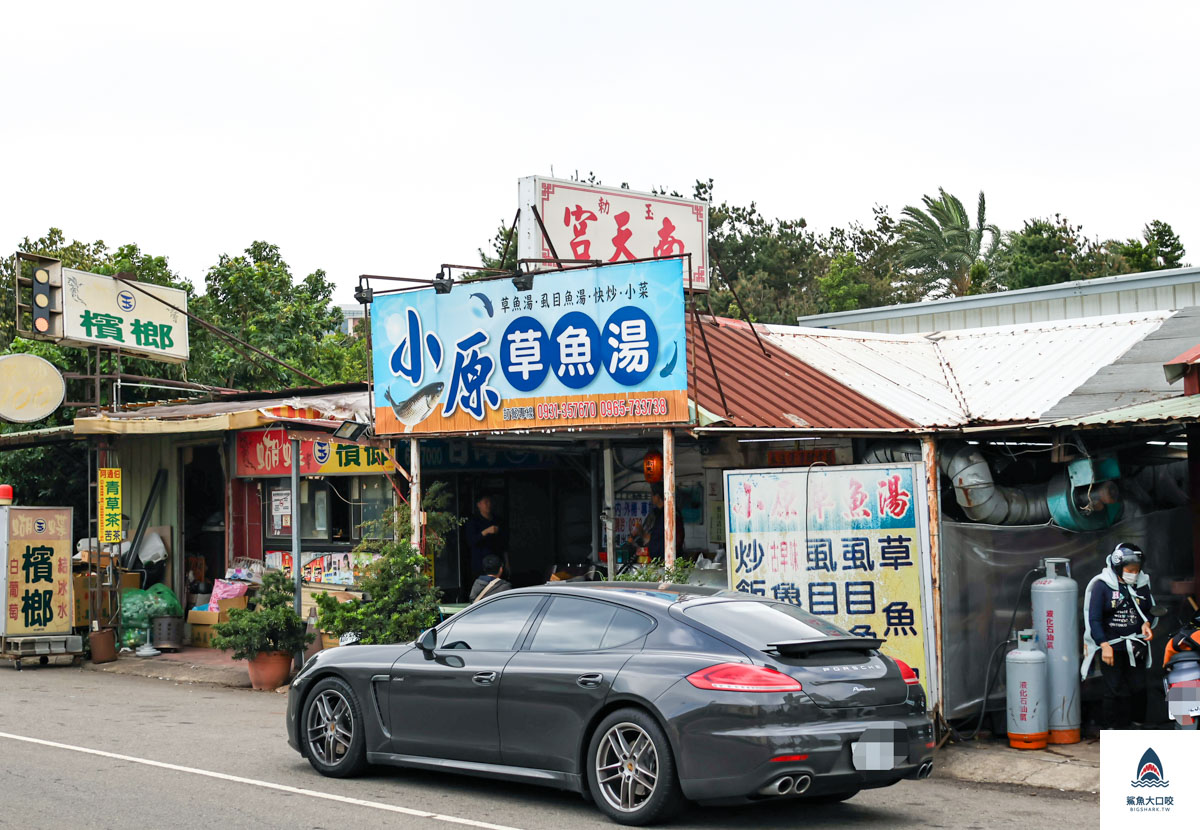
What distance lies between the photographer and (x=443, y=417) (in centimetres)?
1369

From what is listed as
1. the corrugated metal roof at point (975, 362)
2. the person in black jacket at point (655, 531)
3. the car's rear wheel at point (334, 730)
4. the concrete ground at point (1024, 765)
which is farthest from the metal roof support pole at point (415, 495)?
the concrete ground at point (1024, 765)

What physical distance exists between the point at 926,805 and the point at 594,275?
5945 mm

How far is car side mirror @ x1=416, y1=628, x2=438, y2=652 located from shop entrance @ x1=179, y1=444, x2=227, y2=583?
11685 mm

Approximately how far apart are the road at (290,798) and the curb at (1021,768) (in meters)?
0.23

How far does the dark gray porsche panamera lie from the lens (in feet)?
23.5

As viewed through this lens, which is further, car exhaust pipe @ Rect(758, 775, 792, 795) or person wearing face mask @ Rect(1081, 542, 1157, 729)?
person wearing face mask @ Rect(1081, 542, 1157, 729)

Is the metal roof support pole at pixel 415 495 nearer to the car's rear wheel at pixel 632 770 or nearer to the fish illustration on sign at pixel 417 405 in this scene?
the fish illustration on sign at pixel 417 405

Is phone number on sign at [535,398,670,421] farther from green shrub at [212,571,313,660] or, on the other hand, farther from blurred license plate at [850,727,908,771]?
blurred license plate at [850,727,908,771]

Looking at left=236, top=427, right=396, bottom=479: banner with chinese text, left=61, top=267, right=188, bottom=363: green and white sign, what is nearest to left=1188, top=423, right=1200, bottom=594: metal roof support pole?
left=236, top=427, right=396, bottom=479: banner with chinese text

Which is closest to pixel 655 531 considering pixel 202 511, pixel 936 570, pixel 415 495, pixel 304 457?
pixel 415 495

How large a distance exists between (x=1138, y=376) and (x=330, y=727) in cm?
1014

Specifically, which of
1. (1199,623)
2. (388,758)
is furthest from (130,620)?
(1199,623)

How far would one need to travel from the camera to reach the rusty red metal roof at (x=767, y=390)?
1322cm

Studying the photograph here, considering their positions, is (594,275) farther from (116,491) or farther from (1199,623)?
(116,491)
